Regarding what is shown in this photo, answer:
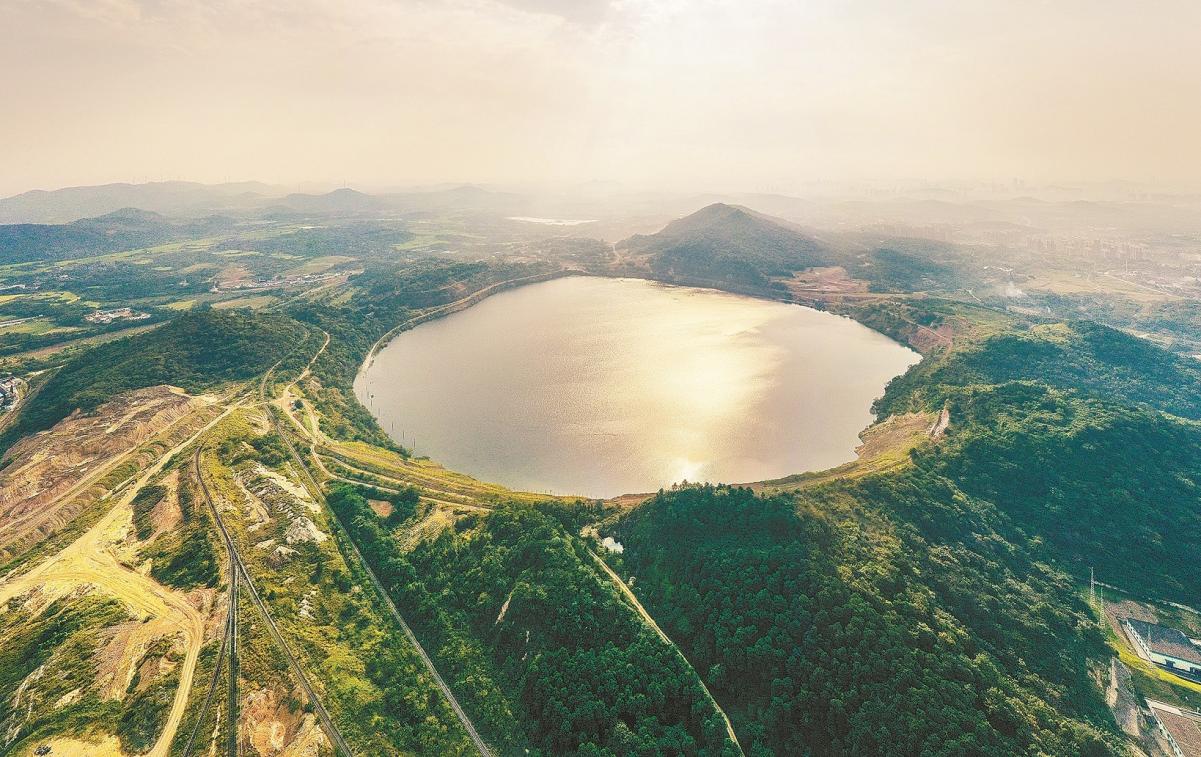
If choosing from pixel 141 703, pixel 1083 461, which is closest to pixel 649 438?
pixel 1083 461

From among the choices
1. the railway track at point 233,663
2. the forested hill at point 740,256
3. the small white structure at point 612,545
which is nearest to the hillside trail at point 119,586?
the railway track at point 233,663

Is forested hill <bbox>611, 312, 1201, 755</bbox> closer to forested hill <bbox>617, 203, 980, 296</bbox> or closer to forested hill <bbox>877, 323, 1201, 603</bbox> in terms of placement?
forested hill <bbox>877, 323, 1201, 603</bbox>

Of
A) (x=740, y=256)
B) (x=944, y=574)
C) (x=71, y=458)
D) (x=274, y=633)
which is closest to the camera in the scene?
(x=274, y=633)

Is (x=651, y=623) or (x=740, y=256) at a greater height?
(x=740, y=256)

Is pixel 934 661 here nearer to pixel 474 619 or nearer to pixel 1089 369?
pixel 474 619

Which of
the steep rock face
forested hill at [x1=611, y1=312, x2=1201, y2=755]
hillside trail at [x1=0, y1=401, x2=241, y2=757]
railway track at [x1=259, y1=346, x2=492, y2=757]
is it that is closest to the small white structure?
forested hill at [x1=611, y1=312, x2=1201, y2=755]

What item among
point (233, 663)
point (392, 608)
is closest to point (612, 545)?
point (392, 608)

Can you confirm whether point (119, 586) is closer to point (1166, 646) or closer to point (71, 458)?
point (71, 458)

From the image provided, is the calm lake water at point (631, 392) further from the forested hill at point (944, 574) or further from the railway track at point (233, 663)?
the railway track at point (233, 663)
